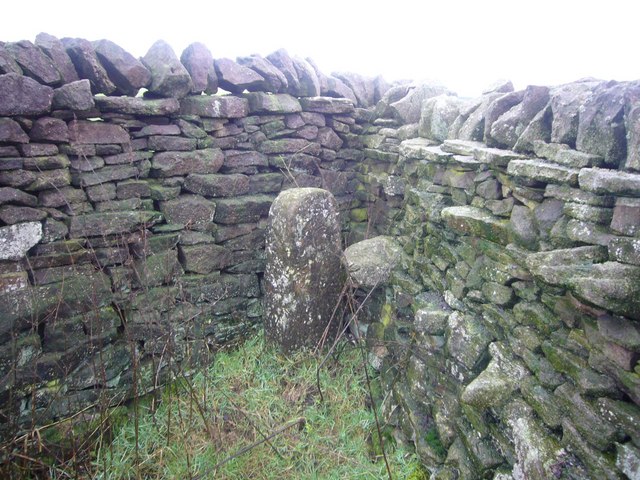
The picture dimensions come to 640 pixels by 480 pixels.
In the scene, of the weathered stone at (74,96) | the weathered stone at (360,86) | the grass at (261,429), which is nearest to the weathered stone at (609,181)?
the grass at (261,429)

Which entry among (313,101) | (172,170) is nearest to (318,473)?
(172,170)

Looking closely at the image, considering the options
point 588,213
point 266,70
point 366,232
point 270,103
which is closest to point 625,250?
point 588,213

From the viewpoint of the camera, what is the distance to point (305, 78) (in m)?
4.43

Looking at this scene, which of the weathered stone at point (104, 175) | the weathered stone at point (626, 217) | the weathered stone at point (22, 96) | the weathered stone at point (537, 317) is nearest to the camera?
the weathered stone at point (626, 217)

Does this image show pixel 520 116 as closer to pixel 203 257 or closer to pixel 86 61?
pixel 203 257

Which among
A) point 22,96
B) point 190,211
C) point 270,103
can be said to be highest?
point 22,96

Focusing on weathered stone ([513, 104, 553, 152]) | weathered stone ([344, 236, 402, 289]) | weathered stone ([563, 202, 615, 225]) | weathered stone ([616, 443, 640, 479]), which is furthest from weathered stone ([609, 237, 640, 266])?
weathered stone ([344, 236, 402, 289])

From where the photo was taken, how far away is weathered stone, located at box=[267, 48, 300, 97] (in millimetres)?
4328

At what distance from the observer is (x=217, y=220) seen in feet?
13.5

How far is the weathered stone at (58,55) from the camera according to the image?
10.3 feet

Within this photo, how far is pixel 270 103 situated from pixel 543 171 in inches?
102

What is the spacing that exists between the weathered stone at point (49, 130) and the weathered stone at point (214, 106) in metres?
0.96

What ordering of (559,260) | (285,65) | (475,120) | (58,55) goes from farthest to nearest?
(285,65)
(475,120)
(58,55)
(559,260)

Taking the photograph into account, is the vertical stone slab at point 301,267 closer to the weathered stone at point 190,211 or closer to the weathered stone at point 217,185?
the weathered stone at point 217,185
